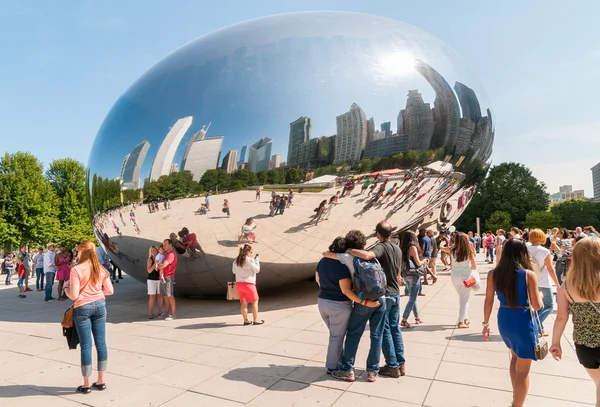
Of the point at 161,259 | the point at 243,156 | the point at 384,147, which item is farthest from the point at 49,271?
the point at 384,147

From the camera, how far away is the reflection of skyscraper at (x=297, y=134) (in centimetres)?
708

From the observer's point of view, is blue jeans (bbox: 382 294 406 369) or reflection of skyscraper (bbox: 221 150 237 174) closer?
blue jeans (bbox: 382 294 406 369)

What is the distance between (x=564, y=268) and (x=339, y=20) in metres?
7.95

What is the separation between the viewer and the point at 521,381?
137 inches

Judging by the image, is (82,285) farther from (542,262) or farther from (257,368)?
(542,262)

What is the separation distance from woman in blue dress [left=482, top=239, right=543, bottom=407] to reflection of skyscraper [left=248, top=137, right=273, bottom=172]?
14.5ft

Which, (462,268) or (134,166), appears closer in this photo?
(462,268)

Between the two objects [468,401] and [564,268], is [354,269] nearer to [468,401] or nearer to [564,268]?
[468,401]

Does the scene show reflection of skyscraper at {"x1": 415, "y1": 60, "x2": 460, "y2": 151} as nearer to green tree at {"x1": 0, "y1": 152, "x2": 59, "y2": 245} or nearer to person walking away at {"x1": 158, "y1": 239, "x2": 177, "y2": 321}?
person walking away at {"x1": 158, "y1": 239, "x2": 177, "y2": 321}

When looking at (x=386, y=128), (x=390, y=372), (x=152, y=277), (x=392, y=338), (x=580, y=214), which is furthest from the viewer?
(x=580, y=214)

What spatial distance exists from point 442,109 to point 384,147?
1.64 m

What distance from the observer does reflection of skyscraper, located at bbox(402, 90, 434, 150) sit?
7488 millimetres

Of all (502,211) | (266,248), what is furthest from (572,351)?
(502,211)

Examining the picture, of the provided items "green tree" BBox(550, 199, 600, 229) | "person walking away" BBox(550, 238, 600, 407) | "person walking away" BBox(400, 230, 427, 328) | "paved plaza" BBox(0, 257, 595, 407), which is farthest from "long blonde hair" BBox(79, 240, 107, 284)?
"green tree" BBox(550, 199, 600, 229)
